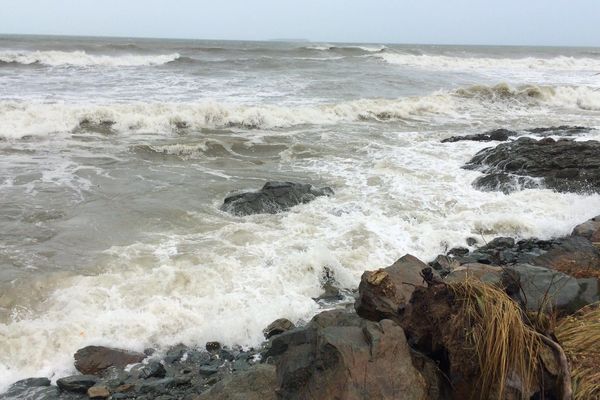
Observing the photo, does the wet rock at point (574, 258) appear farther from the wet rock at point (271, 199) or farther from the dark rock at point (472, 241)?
the wet rock at point (271, 199)

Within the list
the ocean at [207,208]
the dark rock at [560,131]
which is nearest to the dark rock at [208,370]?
the ocean at [207,208]

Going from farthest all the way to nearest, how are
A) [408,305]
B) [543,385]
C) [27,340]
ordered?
[27,340]
[408,305]
[543,385]

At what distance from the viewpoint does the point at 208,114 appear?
17.7 metres

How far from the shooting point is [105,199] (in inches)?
367

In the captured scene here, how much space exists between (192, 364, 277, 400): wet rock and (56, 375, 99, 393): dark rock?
5.11ft

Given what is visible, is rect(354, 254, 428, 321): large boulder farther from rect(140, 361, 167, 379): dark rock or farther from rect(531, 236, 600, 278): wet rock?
rect(531, 236, 600, 278): wet rock

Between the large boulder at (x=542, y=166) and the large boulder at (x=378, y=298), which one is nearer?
the large boulder at (x=378, y=298)

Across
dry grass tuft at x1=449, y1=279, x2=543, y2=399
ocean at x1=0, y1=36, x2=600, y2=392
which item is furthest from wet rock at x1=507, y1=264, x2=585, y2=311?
ocean at x1=0, y1=36, x2=600, y2=392

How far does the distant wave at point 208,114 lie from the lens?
15.6m

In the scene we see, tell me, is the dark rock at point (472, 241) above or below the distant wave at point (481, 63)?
below

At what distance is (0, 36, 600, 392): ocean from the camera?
5562 mm

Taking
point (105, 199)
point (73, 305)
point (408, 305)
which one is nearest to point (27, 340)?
point (73, 305)

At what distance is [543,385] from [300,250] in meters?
4.70

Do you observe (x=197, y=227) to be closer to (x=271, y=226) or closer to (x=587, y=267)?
(x=271, y=226)
